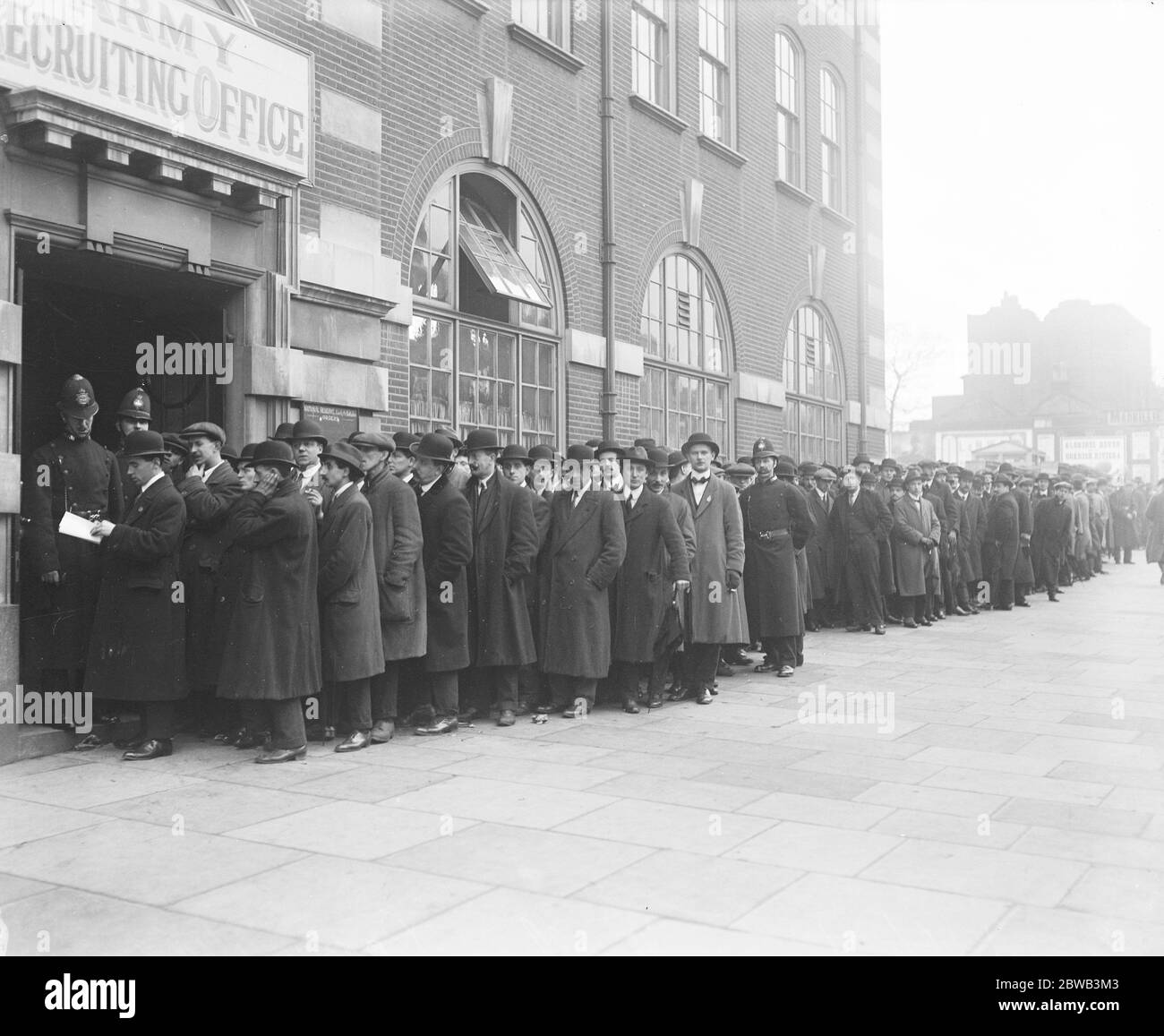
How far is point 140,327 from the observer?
10.1 metres

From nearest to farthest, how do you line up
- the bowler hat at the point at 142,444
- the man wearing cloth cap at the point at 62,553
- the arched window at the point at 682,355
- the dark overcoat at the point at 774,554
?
the bowler hat at the point at 142,444
the man wearing cloth cap at the point at 62,553
the dark overcoat at the point at 774,554
the arched window at the point at 682,355

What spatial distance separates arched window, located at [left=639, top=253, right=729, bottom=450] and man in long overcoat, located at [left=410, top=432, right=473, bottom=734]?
7.24m

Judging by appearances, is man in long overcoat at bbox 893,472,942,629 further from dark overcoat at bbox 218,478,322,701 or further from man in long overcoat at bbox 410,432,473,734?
dark overcoat at bbox 218,478,322,701

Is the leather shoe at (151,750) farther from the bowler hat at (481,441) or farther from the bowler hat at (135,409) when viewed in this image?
the bowler hat at (481,441)

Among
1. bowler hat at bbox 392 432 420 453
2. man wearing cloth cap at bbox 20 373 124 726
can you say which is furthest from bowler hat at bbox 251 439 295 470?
bowler hat at bbox 392 432 420 453

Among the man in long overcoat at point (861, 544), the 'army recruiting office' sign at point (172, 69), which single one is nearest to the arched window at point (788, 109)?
the man in long overcoat at point (861, 544)

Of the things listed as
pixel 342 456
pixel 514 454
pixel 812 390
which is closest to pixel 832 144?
pixel 812 390

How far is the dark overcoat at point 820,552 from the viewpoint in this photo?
14.1 metres

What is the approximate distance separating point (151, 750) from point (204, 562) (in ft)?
4.05

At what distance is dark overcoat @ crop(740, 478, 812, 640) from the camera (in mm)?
10953

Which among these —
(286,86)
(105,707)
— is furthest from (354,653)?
(286,86)

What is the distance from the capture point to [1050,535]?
1927cm

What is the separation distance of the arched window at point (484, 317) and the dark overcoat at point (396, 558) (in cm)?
342
